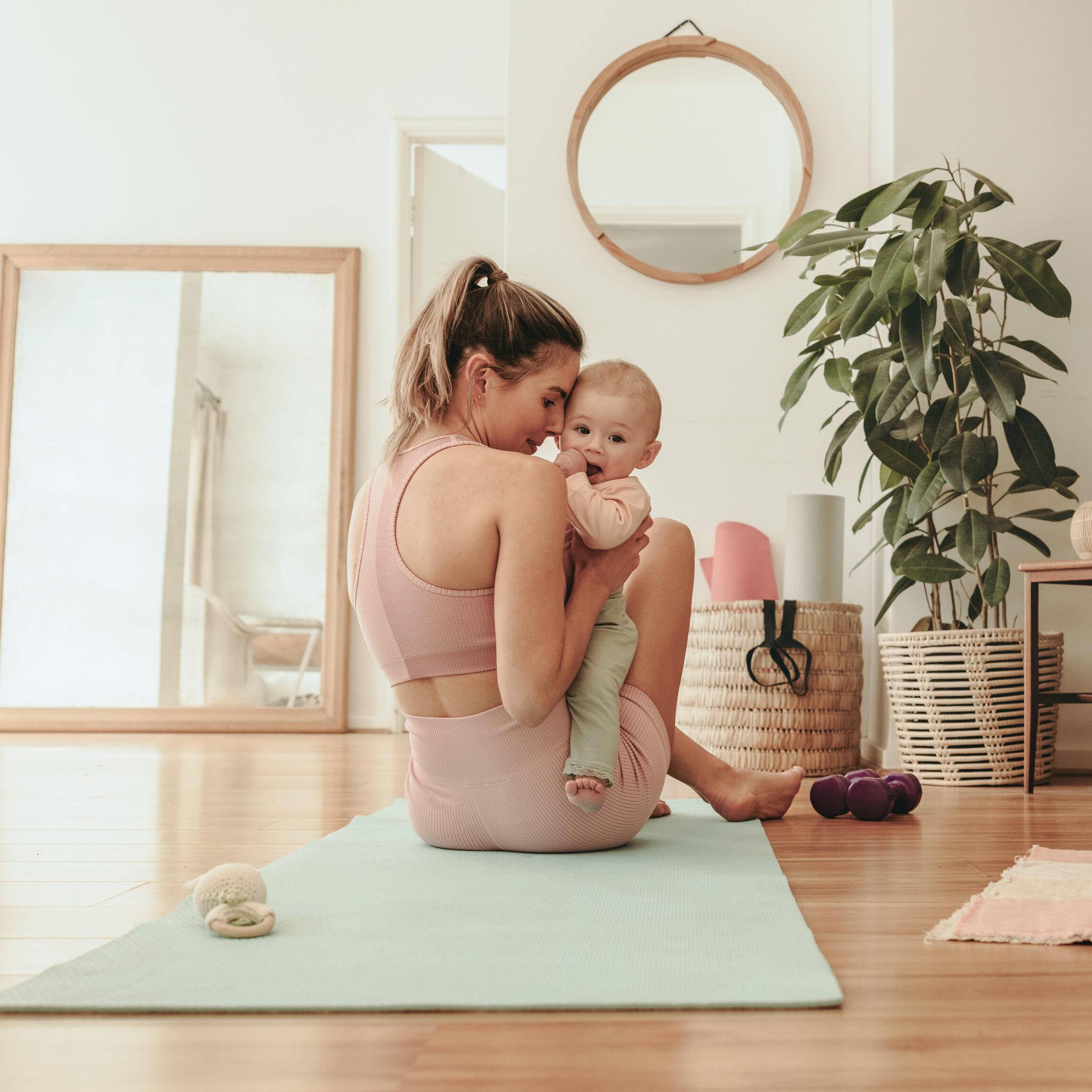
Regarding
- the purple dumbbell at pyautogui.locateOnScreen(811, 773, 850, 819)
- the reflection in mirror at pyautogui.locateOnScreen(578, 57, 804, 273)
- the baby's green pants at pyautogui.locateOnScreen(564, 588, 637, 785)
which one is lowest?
the purple dumbbell at pyautogui.locateOnScreen(811, 773, 850, 819)

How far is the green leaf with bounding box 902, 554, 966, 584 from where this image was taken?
8.16 feet

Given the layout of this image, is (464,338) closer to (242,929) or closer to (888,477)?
(242,929)

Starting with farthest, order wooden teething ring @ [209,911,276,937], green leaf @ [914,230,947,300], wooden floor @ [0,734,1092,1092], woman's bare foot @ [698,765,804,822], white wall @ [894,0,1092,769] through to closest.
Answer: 1. white wall @ [894,0,1092,769]
2. green leaf @ [914,230,947,300]
3. woman's bare foot @ [698,765,804,822]
4. wooden teething ring @ [209,911,276,937]
5. wooden floor @ [0,734,1092,1092]

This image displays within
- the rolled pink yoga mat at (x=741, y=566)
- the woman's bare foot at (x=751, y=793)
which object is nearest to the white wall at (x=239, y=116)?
the rolled pink yoga mat at (x=741, y=566)

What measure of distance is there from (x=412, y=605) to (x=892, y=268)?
1485 mm

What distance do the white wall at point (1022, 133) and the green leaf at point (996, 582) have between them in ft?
1.29

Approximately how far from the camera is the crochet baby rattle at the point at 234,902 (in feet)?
3.42

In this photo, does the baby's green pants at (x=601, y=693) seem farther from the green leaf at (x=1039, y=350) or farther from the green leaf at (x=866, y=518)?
the green leaf at (x=1039, y=350)

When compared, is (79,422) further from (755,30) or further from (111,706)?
(755,30)

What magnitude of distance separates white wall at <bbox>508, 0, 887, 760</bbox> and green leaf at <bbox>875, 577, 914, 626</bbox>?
27cm

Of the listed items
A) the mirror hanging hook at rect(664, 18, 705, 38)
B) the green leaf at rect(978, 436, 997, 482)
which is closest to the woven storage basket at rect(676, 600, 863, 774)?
the green leaf at rect(978, 436, 997, 482)

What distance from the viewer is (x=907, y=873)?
142 centimetres

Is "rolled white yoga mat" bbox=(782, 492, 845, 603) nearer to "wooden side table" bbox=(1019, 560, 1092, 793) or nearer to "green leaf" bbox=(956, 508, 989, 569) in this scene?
"green leaf" bbox=(956, 508, 989, 569)

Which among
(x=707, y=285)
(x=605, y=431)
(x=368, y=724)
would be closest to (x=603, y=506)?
(x=605, y=431)
